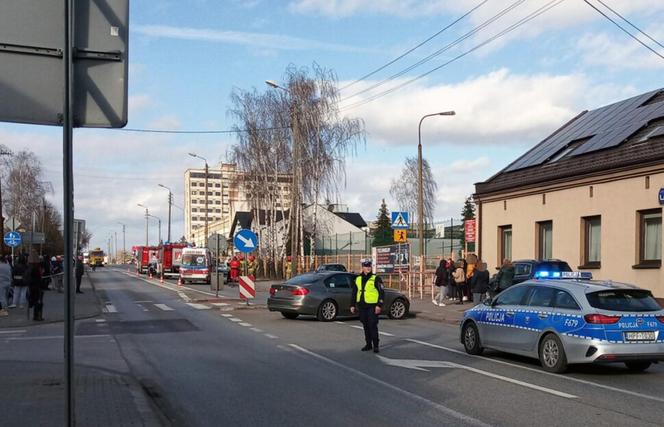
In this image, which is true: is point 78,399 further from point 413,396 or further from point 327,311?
point 327,311

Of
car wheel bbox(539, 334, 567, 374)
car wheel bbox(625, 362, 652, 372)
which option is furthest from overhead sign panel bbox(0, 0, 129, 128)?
car wheel bbox(625, 362, 652, 372)

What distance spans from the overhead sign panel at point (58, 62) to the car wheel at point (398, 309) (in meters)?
18.2

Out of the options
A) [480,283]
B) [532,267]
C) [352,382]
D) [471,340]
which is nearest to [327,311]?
[480,283]

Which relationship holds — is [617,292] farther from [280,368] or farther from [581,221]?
[581,221]

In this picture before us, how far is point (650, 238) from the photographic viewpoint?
74.7 feet

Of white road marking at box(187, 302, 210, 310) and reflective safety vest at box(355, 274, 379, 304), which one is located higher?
reflective safety vest at box(355, 274, 379, 304)

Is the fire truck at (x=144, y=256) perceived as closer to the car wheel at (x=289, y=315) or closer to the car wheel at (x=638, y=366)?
the car wheel at (x=289, y=315)

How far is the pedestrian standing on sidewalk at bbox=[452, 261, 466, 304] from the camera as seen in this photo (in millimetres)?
27562

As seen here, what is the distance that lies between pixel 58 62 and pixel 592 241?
943 inches

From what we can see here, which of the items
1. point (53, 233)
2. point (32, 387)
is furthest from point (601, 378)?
point (53, 233)

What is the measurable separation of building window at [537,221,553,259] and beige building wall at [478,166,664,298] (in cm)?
20

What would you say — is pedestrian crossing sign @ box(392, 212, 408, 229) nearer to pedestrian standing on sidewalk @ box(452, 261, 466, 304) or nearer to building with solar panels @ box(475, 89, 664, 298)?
pedestrian standing on sidewalk @ box(452, 261, 466, 304)

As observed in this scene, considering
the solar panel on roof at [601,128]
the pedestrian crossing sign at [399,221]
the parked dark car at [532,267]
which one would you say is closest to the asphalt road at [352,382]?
the parked dark car at [532,267]

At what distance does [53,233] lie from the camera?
80312mm
